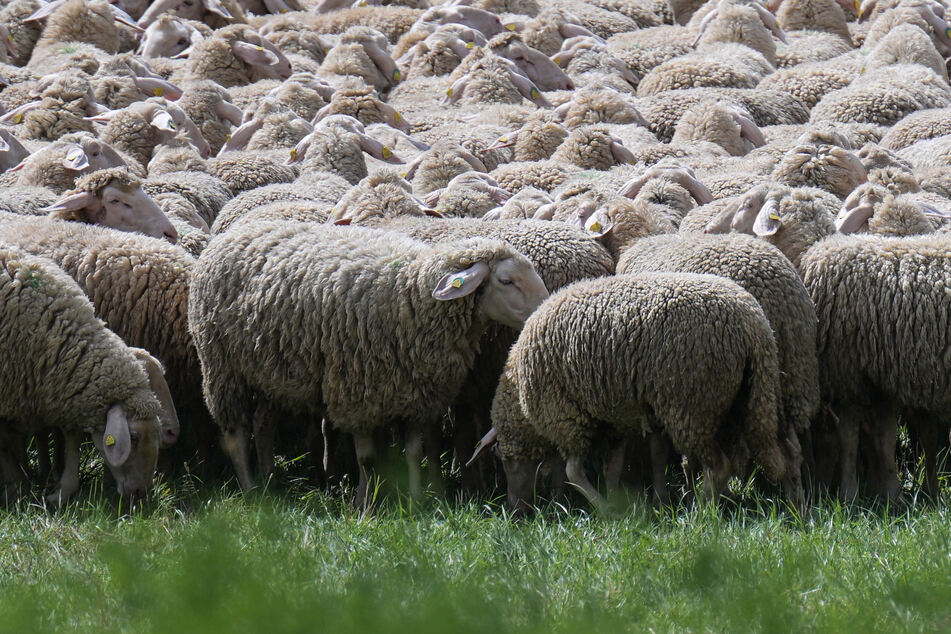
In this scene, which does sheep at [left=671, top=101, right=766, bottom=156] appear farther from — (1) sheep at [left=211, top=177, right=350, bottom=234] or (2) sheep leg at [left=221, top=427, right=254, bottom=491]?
(2) sheep leg at [left=221, top=427, right=254, bottom=491]

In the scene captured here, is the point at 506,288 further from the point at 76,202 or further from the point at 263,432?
the point at 76,202

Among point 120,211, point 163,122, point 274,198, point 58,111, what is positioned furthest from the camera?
point 58,111

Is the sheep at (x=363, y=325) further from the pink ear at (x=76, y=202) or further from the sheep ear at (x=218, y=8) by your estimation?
the sheep ear at (x=218, y=8)

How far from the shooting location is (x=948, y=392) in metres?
5.55

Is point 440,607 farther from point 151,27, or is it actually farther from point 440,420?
point 151,27

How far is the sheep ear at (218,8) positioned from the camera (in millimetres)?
15703

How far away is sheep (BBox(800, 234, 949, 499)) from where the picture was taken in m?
5.59

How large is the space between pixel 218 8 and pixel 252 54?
8.40 ft

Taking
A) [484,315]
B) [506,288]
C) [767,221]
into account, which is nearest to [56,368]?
[484,315]

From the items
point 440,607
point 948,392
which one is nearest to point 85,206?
point 948,392

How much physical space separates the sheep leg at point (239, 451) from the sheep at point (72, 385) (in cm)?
53

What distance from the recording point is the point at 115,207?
7414mm

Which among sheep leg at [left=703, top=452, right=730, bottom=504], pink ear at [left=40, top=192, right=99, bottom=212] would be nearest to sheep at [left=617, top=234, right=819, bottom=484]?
sheep leg at [left=703, top=452, right=730, bottom=504]

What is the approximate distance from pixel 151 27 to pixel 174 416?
32.0ft
